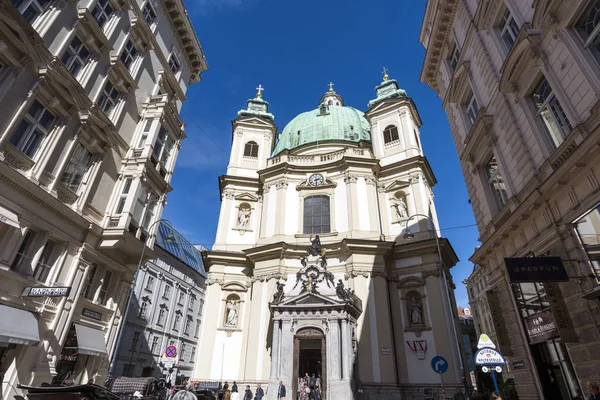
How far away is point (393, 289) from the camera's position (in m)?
24.5

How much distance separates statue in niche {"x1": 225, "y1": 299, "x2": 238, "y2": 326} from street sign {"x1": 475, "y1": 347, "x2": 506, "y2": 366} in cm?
1934

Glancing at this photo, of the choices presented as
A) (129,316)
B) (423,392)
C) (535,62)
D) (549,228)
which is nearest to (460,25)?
(535,62)

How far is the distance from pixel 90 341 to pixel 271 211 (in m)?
17.0

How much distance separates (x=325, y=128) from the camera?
120 feet

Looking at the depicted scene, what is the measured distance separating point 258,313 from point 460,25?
2135 centimetres

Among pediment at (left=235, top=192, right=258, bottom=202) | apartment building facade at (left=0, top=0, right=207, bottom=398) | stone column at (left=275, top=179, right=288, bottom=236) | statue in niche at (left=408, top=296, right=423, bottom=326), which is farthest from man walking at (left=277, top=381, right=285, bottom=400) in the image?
pediment at (left=235, top=192, right=258, bottom=202)

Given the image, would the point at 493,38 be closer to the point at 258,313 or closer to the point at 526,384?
the point at 526,384

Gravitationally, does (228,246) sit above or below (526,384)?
above

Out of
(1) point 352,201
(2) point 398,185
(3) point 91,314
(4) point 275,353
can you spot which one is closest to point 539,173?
(4) point 275,353

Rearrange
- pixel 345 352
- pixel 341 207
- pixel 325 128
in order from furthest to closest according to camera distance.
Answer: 1. pixel 325 128
2. pixel 341 207
3. pixel 345 352

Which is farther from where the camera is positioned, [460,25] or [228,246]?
[228,246]

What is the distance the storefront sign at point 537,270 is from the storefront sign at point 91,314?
52.4 feet

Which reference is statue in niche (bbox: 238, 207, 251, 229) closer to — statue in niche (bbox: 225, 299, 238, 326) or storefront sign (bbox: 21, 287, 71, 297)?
statue in niche (bbox: 225, 299, 238, 326)

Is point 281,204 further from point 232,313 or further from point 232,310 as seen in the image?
point 232,313
